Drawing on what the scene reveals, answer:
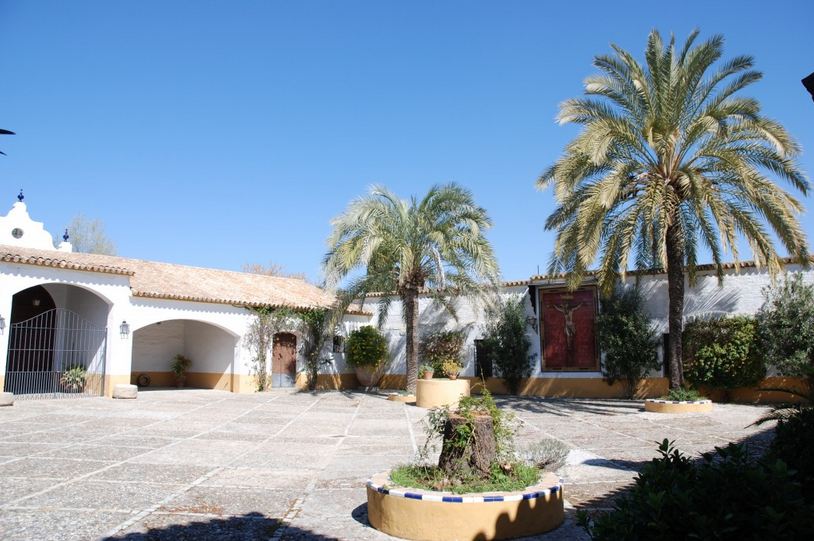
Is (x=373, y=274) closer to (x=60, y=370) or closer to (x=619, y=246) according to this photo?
(x=619, y=246)

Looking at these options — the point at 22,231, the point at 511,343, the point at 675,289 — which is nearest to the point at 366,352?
the point at 511,343

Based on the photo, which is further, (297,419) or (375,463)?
(297,419)

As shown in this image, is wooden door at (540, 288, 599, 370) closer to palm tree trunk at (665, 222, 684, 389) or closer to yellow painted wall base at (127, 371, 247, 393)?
palm tree trunk at (665, 222, 684, 389)

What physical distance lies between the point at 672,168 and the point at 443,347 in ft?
34.3

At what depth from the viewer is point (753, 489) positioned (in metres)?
3.23

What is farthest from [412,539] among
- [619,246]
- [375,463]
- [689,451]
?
[619,246]

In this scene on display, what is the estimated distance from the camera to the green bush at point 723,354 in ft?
52.6

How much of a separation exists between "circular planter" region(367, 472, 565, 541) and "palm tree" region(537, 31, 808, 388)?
8.95 metres

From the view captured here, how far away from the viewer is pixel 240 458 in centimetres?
945

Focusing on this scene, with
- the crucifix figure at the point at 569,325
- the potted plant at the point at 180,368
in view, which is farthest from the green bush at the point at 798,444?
the potted plant at the point at 180,368

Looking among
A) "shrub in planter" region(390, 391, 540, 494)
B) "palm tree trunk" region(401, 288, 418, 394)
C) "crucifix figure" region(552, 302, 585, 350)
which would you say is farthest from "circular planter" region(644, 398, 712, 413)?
"shrub in planter" region(390, 391, 540, 494)

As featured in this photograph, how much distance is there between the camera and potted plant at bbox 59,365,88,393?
1918 cm

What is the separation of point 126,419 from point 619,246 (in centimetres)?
1171

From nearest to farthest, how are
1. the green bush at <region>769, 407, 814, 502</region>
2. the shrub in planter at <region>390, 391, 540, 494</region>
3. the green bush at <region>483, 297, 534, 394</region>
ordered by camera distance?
the green bush at <region>769, 407, 814, 502</region> < the shrub in planter at <region>390, 391, 540, 494</region> < the green bush at <region>483, 297, 534, 394</region>
